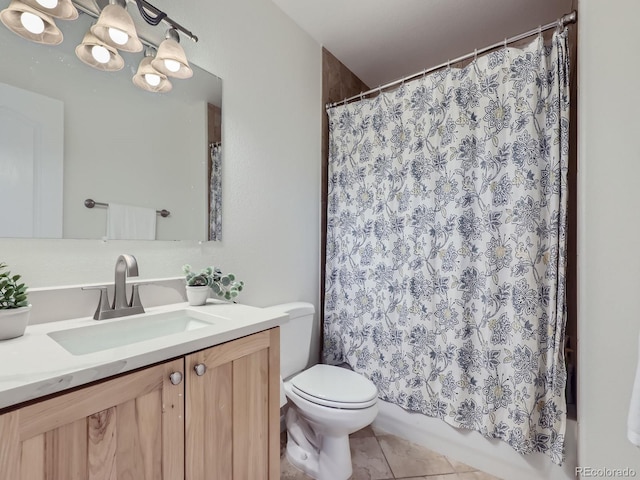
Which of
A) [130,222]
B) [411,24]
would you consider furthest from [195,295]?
[411,24]

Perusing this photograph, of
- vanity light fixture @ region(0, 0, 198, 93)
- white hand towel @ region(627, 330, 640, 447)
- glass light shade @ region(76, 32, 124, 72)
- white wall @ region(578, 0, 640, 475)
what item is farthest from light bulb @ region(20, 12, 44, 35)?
white hand towel @ region(627, 330, 640, 447)

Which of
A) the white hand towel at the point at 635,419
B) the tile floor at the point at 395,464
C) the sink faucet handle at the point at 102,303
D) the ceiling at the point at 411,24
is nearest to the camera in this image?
the white hand towel at the point at 635,419

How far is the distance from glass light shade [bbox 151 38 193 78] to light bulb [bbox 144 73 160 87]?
0.09ft

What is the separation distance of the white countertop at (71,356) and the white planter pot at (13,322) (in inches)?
0.6

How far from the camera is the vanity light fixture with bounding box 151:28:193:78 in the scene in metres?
1.20

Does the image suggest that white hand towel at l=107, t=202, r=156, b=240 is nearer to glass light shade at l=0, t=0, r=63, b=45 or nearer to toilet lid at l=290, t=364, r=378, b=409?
glass light shade at l=0, t=0, r=63, b=45

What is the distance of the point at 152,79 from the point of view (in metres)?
1.25

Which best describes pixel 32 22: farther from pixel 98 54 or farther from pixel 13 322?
pixel 13 322

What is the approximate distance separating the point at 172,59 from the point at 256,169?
0.61 metres

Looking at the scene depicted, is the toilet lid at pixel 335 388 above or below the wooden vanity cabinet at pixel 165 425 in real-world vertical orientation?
below

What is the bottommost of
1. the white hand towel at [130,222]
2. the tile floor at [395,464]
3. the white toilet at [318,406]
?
the tile floor at [395,464]

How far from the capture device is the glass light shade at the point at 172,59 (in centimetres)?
120

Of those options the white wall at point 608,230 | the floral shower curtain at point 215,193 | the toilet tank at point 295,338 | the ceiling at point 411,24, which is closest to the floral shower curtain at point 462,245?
the white wall at point 608,230

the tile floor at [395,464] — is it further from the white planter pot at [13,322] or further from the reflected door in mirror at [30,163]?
the reflected door in mirror at [30,163]
